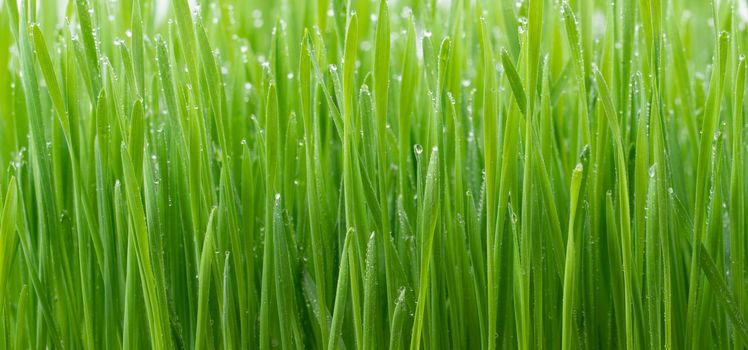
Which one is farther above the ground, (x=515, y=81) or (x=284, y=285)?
(x=515, y=81)

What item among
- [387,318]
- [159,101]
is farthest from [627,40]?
[159,101]

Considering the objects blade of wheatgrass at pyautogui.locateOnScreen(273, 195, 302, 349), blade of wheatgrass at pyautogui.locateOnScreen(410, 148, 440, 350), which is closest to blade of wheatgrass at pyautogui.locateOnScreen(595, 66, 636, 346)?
blade of wheatgrass at pyautogui.locateOnScreen(410, 148, 440, 350)

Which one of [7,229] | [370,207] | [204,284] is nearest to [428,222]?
[370,207]

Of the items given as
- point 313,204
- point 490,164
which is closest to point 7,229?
point 313,204

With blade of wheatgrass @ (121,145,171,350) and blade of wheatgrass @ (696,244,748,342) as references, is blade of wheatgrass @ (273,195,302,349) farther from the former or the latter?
blade of wheatgrass @ (696,244,748,342)

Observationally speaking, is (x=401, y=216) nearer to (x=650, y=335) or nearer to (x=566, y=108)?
(x=650, y=335)

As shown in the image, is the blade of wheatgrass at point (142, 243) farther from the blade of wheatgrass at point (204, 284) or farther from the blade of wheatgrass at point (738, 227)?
the blade of wheatgrass at point (738, 227)

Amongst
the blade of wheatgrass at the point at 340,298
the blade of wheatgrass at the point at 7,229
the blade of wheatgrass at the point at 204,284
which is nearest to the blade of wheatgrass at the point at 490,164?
the blade of wheatgrass at the point at 340,298

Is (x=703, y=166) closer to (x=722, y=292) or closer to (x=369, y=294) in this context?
(x=722, y=292)

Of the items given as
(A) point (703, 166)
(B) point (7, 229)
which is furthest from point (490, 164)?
(B) point (7, 229)

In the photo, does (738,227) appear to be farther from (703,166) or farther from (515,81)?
(515,81)
